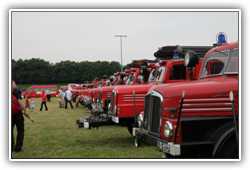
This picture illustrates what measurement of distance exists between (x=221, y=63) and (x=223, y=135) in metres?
2.06

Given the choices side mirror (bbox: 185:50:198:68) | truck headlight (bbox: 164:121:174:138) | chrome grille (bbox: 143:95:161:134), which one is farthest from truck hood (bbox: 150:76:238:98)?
side mirror (bbox: 185:50:198:68)

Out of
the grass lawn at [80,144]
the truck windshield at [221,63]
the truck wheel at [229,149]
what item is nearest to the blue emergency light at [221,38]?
the truck windshield at [221,63]

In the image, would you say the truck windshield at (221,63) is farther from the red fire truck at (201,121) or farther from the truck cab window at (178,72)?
the truck cab window at (178,72)

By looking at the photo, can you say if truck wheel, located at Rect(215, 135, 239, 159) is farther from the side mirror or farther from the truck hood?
the side mirror

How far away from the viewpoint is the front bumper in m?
6.77

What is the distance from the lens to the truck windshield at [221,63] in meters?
7.93

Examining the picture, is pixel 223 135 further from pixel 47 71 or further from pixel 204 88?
pixel 47 71

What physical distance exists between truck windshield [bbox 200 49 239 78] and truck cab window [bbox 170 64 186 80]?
2159 millimetres

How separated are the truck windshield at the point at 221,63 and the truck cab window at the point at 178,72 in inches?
85.0

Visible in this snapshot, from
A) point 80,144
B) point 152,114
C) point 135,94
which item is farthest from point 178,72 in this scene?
point 152,114

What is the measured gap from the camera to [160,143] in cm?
718
